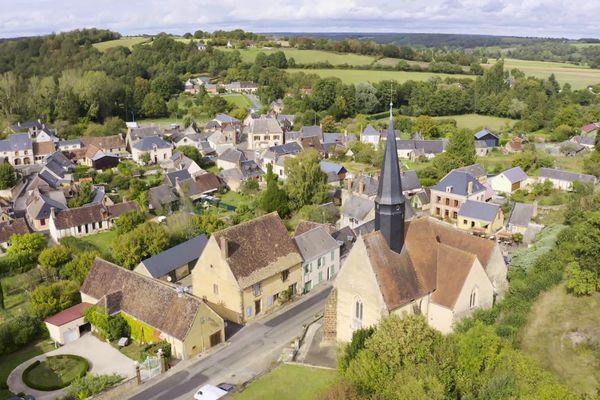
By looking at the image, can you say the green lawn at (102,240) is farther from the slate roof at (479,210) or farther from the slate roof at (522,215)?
the slate roof at (522,215)

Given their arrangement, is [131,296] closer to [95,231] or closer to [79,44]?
[95,231]

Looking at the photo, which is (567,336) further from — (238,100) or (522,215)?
(238,100)

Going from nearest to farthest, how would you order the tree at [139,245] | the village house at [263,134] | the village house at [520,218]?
the tree at [139,245], the village house at [520,218], the village house at [263,134]

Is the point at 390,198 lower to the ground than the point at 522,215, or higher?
higher

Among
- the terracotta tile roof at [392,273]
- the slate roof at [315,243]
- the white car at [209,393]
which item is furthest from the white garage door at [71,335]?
the terracotta tile roof at [392,273]

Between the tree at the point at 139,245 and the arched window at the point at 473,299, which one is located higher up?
the arched window at the point at 473,299

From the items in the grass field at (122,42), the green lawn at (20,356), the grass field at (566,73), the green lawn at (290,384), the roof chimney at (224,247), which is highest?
the grass field at (122,42)

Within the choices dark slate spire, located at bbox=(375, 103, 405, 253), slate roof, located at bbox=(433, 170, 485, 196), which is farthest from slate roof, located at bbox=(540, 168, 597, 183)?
dark slate spire, located at bbox=(375, 103, 405, 253)

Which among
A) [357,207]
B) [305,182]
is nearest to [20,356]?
[357,207]

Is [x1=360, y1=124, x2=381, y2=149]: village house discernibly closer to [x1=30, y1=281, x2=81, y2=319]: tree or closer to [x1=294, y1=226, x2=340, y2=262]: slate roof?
[x1=294, y1=226, x2=340, y2=262]: slate roof
